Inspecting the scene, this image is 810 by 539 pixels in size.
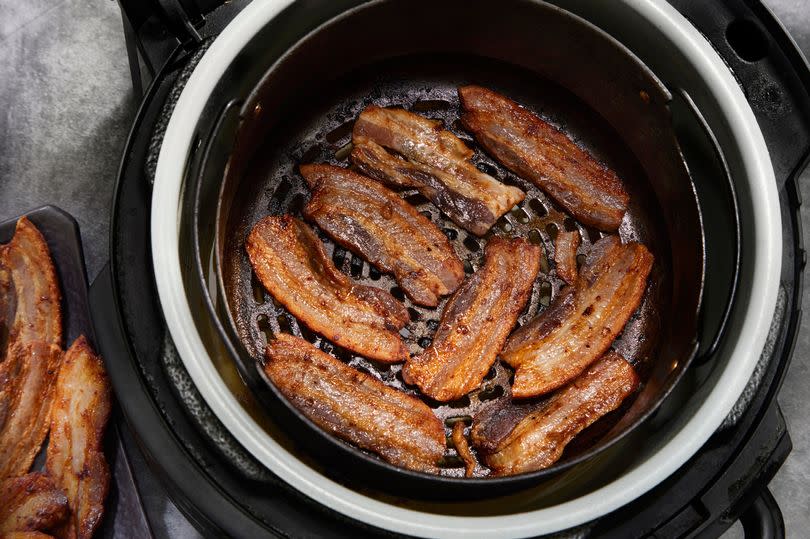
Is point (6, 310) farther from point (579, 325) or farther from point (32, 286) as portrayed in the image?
point (579, 325)

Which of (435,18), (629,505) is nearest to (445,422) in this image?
(629,505)

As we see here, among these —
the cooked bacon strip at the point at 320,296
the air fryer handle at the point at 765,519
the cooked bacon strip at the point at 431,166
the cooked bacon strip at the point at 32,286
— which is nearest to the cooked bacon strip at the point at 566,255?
the cooked bacon strip at the point at 431,166

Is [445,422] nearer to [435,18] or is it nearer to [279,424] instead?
[279,424]

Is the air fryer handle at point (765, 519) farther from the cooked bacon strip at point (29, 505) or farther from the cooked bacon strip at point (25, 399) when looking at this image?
the cooked bacon strip at point (25, 399)

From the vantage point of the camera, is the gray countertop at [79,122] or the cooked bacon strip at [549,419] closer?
the cooked bacon strip at [549,419]

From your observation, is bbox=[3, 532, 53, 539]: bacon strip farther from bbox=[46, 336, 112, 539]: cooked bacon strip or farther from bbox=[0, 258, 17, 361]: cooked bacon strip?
bbox=[0, 258, 17, 361]: cooked bacon strip

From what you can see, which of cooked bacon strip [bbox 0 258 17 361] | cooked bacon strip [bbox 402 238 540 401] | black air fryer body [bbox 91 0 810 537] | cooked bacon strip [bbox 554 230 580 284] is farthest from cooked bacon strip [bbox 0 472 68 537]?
cooked bacon strip [bbox 554 230 580 284]
